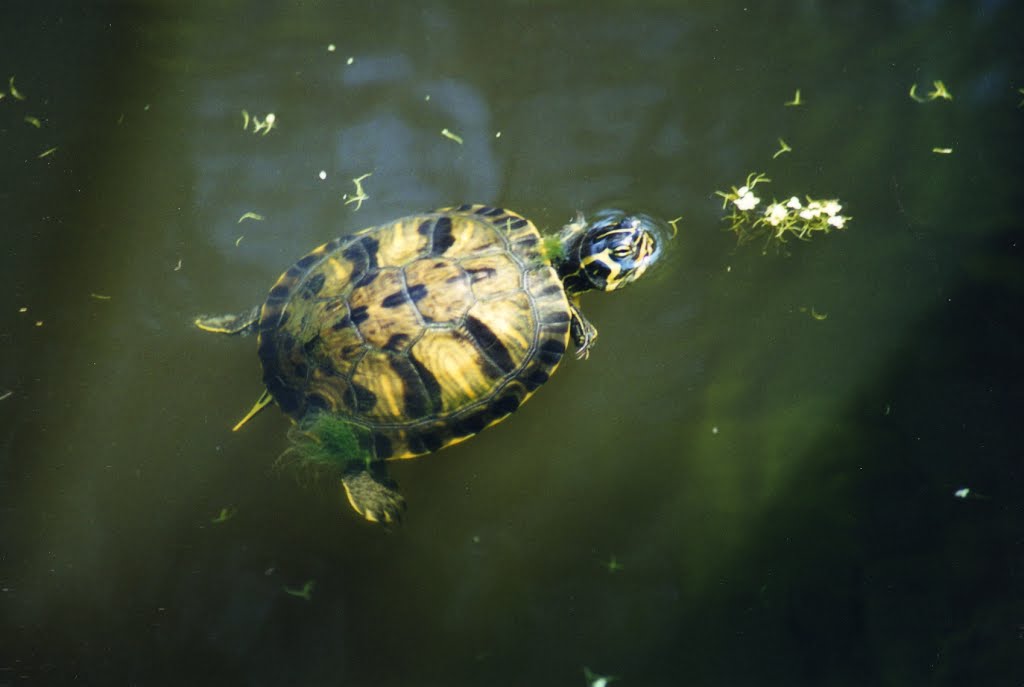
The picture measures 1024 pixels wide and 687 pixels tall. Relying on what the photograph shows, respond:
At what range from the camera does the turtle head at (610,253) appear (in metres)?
3.48

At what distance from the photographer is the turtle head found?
3479mm

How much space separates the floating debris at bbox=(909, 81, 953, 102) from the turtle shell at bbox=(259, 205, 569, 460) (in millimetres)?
2306

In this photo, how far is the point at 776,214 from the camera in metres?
3.70

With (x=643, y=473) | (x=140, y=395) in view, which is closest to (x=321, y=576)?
(x=140, y=395)

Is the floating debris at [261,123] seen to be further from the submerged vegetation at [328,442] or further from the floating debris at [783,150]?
the floating debris at [783,150]

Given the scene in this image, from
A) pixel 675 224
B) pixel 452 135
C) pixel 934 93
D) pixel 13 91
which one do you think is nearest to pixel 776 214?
pixel 675 224

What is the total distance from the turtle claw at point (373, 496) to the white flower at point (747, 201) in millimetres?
2454

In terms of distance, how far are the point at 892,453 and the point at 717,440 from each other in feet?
2.93

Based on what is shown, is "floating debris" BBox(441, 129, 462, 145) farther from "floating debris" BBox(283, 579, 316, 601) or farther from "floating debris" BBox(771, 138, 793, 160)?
"floating debris" BBox(283, 579, 316, 601)

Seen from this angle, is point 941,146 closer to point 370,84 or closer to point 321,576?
point 370,84

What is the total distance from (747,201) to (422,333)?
6.52 feet

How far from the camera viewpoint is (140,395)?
12.7 ft

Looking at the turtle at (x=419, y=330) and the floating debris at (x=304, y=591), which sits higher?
the turtle at (x=419, y=330)

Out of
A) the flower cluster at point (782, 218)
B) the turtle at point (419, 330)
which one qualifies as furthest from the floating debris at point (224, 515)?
the flower cluster at point (782, 218)
